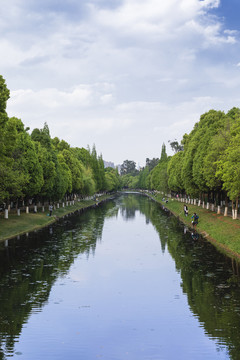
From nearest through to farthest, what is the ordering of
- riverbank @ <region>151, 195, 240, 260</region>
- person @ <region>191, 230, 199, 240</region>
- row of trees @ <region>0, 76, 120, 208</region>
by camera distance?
riverbank @ <region>151, 195, 240, 260</region> < row of trees @ <region>0, 76, 120, 208</region> < person @ <region>191, 230, 199, 240</region>

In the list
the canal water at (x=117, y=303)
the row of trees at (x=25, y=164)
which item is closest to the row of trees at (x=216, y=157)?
the canal water at (x=117, y=303)

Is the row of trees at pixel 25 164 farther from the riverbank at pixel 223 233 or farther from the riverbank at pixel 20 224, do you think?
the riverbank at pixel 223 233

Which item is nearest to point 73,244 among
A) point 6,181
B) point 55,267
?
point 55,267

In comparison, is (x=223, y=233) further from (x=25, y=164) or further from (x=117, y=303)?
(x=25, y=164)

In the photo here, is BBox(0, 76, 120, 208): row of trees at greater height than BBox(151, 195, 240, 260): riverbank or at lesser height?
greater

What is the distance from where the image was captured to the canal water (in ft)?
43.8

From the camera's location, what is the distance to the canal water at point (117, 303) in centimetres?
1334

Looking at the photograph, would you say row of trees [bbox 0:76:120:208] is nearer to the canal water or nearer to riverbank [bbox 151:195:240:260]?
the canal water

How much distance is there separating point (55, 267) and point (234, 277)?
1174 centimetres

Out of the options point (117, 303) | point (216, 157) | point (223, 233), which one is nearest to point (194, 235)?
point (223, 233)

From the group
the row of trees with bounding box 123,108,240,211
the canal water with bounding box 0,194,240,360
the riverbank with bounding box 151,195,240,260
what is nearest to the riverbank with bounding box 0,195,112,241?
the canal water with bounding box 0,194,240,360

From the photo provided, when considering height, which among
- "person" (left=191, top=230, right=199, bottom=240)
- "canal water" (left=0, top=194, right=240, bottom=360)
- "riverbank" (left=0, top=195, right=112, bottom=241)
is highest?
"riverbank" (left=0, top=195, right=112, bottom=241)

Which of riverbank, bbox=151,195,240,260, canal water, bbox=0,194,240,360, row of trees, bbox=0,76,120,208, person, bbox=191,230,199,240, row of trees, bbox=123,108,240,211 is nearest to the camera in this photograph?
canal water, bbox=0,194,240,360

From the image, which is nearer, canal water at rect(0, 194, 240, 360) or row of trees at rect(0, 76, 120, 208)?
canal water at rect(0, 194, 240, 360)
